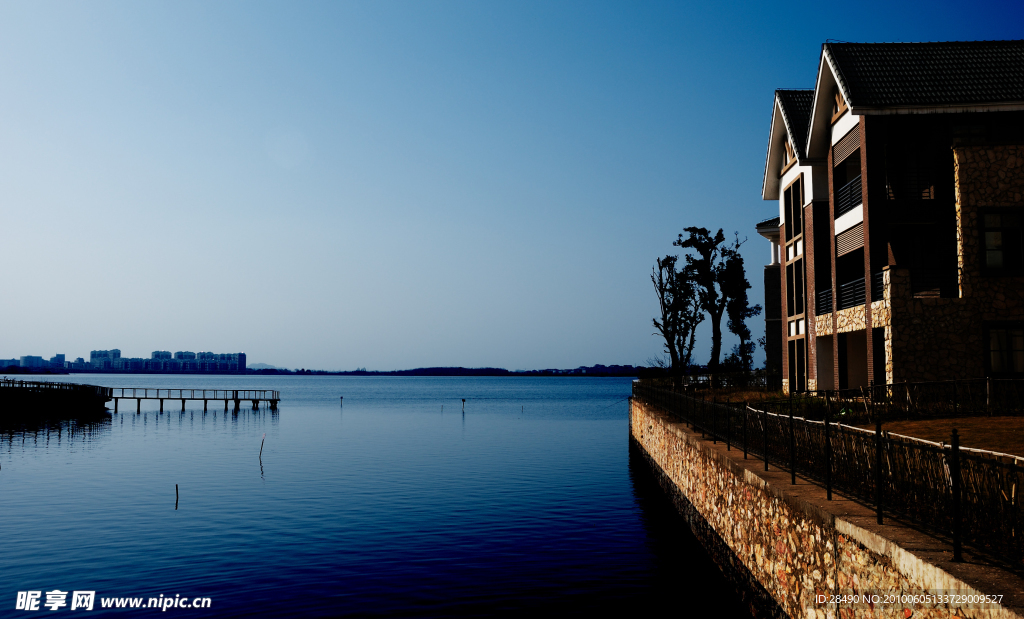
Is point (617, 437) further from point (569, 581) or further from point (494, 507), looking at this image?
Answer: point (569, 581)

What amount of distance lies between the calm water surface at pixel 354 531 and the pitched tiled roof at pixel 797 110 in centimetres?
1687

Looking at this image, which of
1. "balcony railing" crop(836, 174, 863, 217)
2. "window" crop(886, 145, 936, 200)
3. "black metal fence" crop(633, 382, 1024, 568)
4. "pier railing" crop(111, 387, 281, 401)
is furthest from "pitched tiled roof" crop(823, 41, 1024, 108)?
"pier railing" crop(111, 387, 281, 401)

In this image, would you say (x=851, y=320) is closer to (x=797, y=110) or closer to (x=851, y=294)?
(x=851, y=294)

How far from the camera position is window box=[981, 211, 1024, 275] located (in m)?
23.7

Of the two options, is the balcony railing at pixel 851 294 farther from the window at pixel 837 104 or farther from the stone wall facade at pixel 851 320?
the window at pixel 837 104

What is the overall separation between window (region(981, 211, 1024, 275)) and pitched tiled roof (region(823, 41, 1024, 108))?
14.1 feet

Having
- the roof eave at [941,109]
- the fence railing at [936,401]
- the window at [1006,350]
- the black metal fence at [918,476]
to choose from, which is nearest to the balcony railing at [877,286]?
the window at [1006,350]

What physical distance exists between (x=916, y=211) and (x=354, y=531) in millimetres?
21638

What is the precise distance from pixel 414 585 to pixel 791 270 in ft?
90.1

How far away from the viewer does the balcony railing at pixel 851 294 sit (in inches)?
1051

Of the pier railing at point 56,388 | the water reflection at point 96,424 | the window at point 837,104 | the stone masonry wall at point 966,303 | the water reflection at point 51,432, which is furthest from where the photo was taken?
the pier railing at point 56,388

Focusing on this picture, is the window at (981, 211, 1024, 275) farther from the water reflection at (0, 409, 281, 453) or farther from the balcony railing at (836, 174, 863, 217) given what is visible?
the water reflection at (0, 409, 281, 453)

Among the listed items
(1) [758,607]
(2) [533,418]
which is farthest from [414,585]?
(2) [533,418]

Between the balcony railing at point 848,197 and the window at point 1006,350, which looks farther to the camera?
the balcony railing at point 848,197
